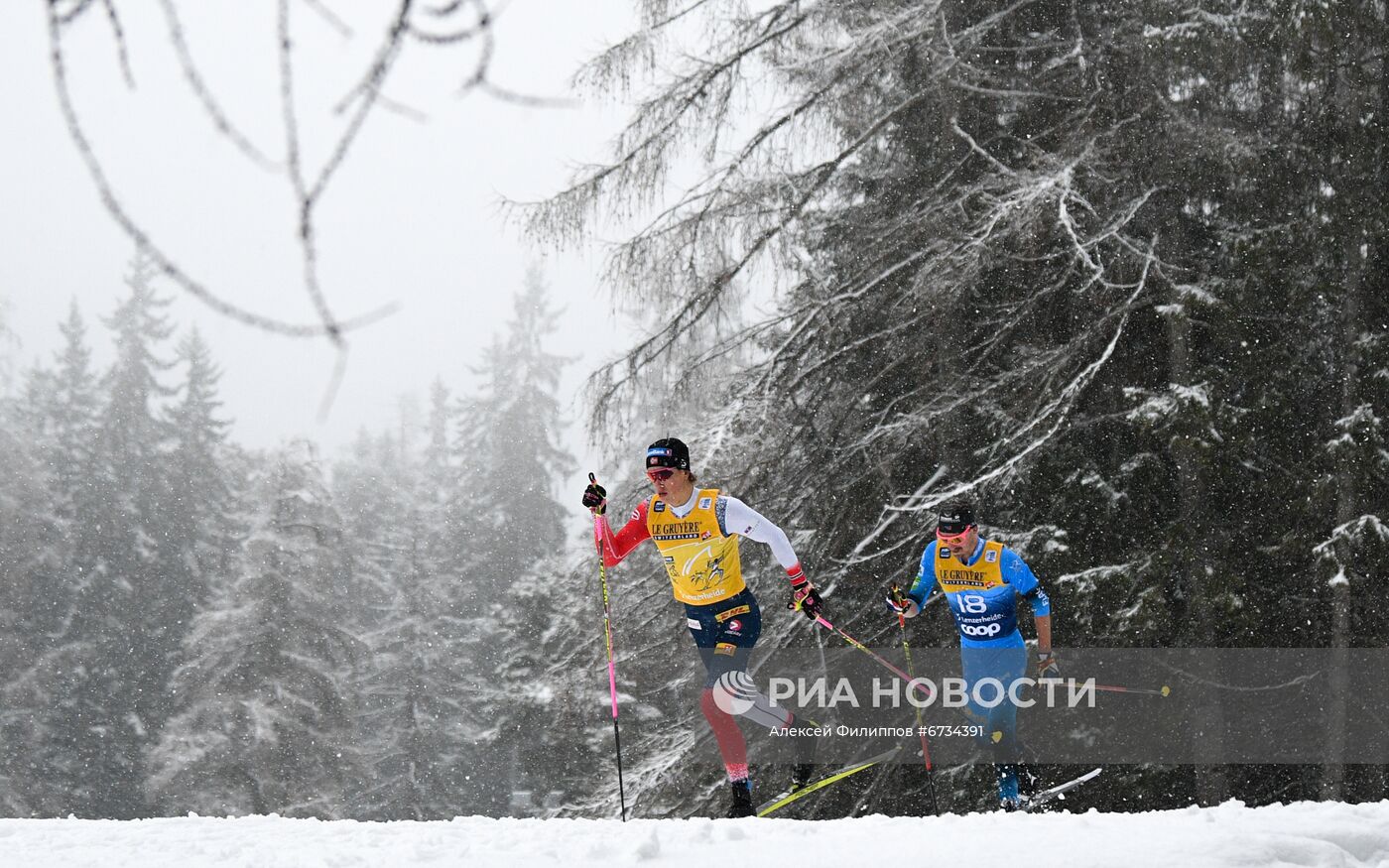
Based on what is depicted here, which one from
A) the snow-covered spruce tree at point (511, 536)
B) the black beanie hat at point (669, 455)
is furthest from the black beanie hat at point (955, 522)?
the snow-covered spruce tree at point (511, 536)

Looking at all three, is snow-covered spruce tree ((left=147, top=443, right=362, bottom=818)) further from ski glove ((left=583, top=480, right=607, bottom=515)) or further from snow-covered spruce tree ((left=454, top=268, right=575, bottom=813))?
ski glove ((left=583, top=480, right=607, bottom=515))

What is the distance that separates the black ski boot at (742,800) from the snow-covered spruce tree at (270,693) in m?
22.5

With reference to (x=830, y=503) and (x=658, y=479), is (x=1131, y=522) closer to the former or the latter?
(x=830, y=503)

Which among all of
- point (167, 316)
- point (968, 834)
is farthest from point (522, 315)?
point (968, 834)

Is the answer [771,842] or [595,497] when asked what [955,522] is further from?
[771,842]

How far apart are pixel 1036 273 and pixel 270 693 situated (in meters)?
22.6

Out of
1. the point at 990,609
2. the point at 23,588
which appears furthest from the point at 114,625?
the point at 990,609

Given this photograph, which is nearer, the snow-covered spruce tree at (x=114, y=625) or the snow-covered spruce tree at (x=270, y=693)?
the snow-covered spruce tree at (x=270, y=693)

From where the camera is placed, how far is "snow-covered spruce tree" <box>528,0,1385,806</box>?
941 centimetres

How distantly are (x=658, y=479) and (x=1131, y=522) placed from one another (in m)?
5.56

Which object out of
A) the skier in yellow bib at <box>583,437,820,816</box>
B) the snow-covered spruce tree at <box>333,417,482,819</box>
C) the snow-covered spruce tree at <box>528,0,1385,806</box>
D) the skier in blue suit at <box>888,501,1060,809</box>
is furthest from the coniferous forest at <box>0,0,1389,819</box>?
the snow-covered spruce tree at <box>333,417,482,819</box>

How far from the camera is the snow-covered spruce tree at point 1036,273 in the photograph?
9.41 m

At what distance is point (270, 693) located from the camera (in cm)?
2719

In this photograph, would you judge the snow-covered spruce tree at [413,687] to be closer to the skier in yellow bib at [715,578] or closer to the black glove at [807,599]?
the skier in yellow bib at [715,578]
